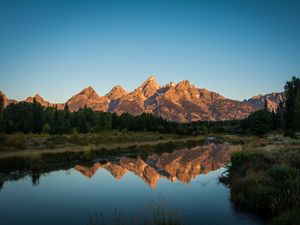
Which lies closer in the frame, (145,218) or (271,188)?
(145,218)

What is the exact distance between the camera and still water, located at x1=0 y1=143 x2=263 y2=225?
17.7 metres

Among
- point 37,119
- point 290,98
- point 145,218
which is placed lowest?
point 145,218

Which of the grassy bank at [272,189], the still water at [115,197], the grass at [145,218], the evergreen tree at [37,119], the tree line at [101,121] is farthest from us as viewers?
the evergreen tree at [37,119]

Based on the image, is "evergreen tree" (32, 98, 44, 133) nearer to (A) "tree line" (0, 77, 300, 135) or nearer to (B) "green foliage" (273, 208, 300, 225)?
(A) "tree line" (0, 77, 300, 135)

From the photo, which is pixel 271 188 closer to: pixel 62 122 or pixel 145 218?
pixel 145 218

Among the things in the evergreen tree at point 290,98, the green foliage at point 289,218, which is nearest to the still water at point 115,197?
the green foliage at point 289,218

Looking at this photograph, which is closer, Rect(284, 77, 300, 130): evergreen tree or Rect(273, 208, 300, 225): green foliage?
Rect(273, 208, 300, 225): green foliage

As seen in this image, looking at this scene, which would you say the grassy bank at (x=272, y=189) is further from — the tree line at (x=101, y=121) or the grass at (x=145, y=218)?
the tree line at (x=101, y=121)

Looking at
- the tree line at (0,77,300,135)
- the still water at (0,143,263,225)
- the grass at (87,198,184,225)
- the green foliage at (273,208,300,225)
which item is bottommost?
the still water at (0,143,263,225)

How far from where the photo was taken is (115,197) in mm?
23969

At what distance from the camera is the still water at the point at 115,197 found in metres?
17.7

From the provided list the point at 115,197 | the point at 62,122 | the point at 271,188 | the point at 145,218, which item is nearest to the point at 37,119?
the point at 62,122

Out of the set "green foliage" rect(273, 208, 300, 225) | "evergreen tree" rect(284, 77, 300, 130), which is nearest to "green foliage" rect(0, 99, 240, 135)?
"evergreen tree" rect(284, 77, 300, 130)

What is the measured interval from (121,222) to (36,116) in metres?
99.6
